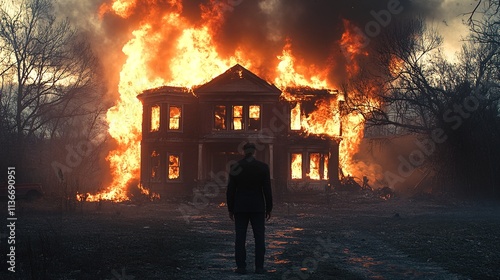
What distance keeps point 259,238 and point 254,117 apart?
2507 centimetres

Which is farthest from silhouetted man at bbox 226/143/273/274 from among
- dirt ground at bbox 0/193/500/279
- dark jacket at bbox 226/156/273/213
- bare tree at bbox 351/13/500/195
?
bare tree at bbox 351/13/500/195

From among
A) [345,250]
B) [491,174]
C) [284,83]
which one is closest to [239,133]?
[284,83]

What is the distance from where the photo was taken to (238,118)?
3366cm

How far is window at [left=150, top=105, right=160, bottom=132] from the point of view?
112ft

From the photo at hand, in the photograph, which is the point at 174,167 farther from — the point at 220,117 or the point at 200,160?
the point at 220,117

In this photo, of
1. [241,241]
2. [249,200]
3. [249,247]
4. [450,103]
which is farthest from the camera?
[450,103]

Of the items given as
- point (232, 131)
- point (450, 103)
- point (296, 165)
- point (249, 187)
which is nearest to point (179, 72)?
point (232, 131)

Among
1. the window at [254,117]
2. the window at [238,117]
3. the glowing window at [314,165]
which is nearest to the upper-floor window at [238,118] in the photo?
the window at [238,117]

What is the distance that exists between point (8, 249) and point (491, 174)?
26876 millimetres

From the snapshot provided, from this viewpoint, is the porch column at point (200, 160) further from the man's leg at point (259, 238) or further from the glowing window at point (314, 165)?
the man's leg at point (259, 238)

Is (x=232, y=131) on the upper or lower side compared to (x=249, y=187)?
upper

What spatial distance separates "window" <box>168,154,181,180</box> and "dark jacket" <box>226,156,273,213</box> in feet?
83.1

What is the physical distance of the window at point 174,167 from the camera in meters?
34.0

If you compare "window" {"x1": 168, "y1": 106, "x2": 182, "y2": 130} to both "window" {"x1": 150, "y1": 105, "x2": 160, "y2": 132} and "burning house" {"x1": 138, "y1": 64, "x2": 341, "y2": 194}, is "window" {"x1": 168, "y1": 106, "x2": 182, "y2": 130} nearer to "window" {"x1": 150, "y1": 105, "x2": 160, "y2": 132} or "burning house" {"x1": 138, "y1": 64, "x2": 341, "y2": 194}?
"burning house" {"x1": 138, "y1": 64, "x2": 341, "y2": 194}
